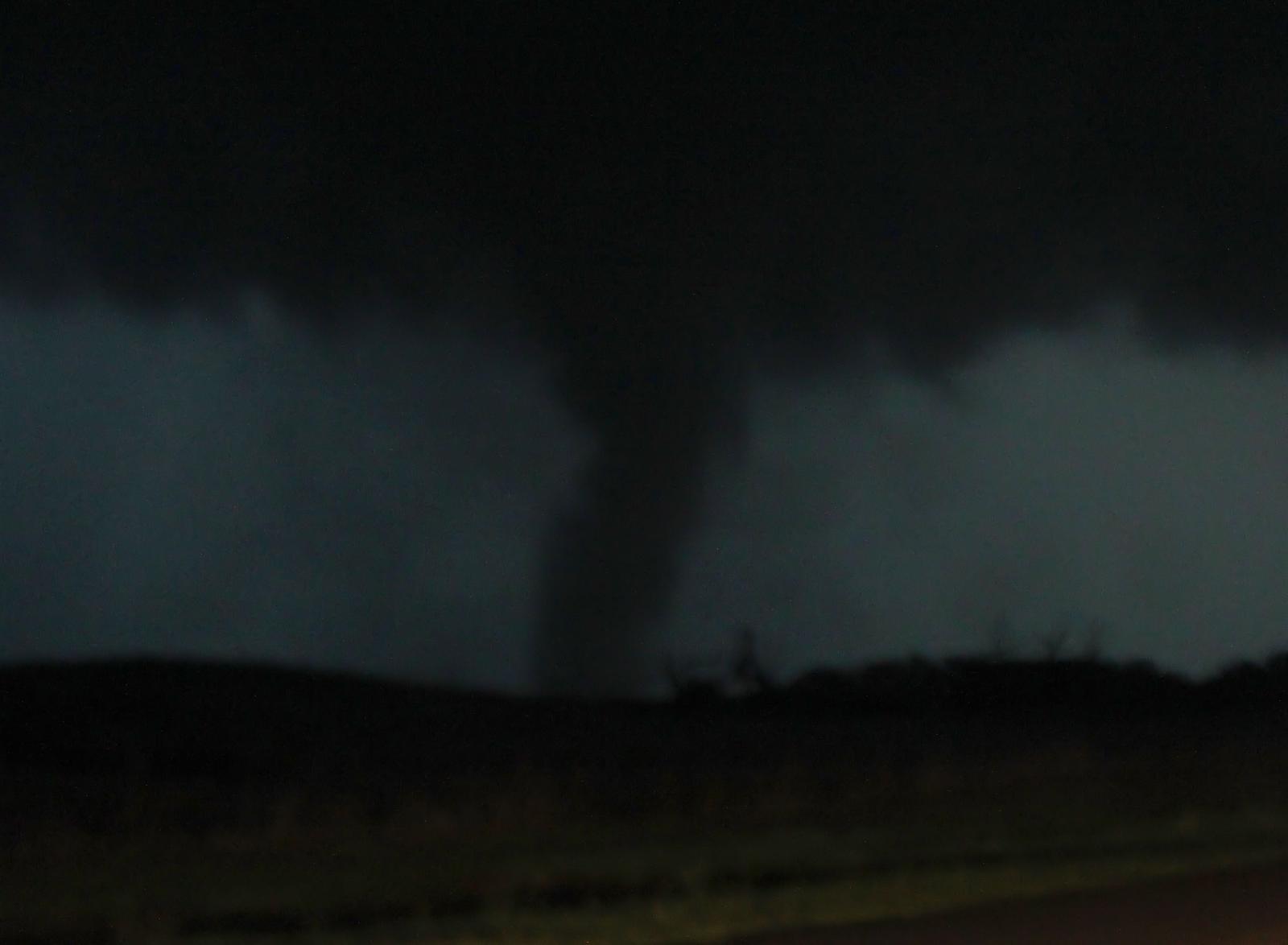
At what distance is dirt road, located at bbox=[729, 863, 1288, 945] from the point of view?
10.4m

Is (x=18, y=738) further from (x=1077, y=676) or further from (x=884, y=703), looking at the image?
(x=1077, y=676)

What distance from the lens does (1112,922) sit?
1080 centimetres

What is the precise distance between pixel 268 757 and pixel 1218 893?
7437mm

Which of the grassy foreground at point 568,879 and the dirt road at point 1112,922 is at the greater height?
the grassy foreground at point 568,879

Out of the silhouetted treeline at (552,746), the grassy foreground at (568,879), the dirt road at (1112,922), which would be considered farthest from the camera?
the silhouetted treeline at (552,746)

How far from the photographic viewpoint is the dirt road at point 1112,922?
1035cm

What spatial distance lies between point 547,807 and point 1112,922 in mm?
4185

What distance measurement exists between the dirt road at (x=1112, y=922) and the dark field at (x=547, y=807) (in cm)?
47

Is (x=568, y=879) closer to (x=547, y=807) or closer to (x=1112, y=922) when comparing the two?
(x=547, y=807)

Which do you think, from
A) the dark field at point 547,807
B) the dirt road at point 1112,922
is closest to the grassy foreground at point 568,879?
the dark field at point 547,807

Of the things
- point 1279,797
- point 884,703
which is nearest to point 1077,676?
point 884,703

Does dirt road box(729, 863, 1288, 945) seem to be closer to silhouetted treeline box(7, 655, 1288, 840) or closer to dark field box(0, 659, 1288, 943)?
dark field box(0, 659, 1288, 943)

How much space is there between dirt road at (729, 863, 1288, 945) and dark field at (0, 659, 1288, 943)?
0.47 m

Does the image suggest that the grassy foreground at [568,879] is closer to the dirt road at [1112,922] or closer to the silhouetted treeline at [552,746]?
the dirt road at [1112,922]
